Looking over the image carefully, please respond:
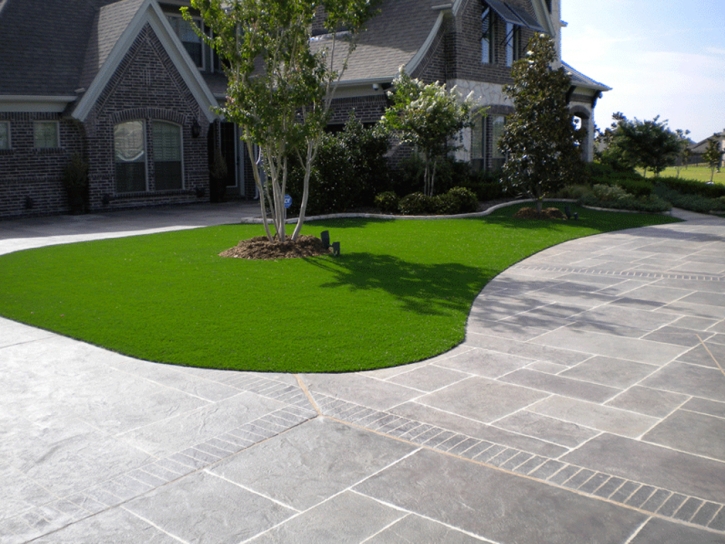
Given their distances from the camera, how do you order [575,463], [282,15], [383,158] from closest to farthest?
[575,463], [282,15], [383,158]

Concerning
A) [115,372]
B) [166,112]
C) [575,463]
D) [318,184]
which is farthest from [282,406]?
[166,112]

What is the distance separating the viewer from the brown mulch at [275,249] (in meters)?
12.3

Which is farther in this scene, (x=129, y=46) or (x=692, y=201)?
(x=692, y=201)

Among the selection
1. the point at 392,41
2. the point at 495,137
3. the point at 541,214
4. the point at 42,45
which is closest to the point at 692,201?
the point at 495,137

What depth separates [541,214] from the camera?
58.0 feet

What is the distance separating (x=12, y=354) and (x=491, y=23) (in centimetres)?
1953

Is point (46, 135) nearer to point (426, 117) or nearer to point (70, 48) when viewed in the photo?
point (70, 48)

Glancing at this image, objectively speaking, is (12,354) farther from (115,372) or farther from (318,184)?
(318,184)

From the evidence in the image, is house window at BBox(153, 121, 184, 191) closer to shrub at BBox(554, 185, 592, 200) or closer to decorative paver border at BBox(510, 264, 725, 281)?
shrub at BBox(554, 185, 592, 200)

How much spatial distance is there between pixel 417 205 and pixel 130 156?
8.32 metres

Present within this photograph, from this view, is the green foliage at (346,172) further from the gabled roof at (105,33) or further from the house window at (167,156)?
the gabled roof at (105,33)

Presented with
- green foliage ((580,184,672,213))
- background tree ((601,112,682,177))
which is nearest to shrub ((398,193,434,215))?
green foliage ((580,184,672,213))

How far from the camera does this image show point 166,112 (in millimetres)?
20797

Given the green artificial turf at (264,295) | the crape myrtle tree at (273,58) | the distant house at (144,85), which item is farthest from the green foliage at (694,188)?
the crape myrtle tree at (273,58)
